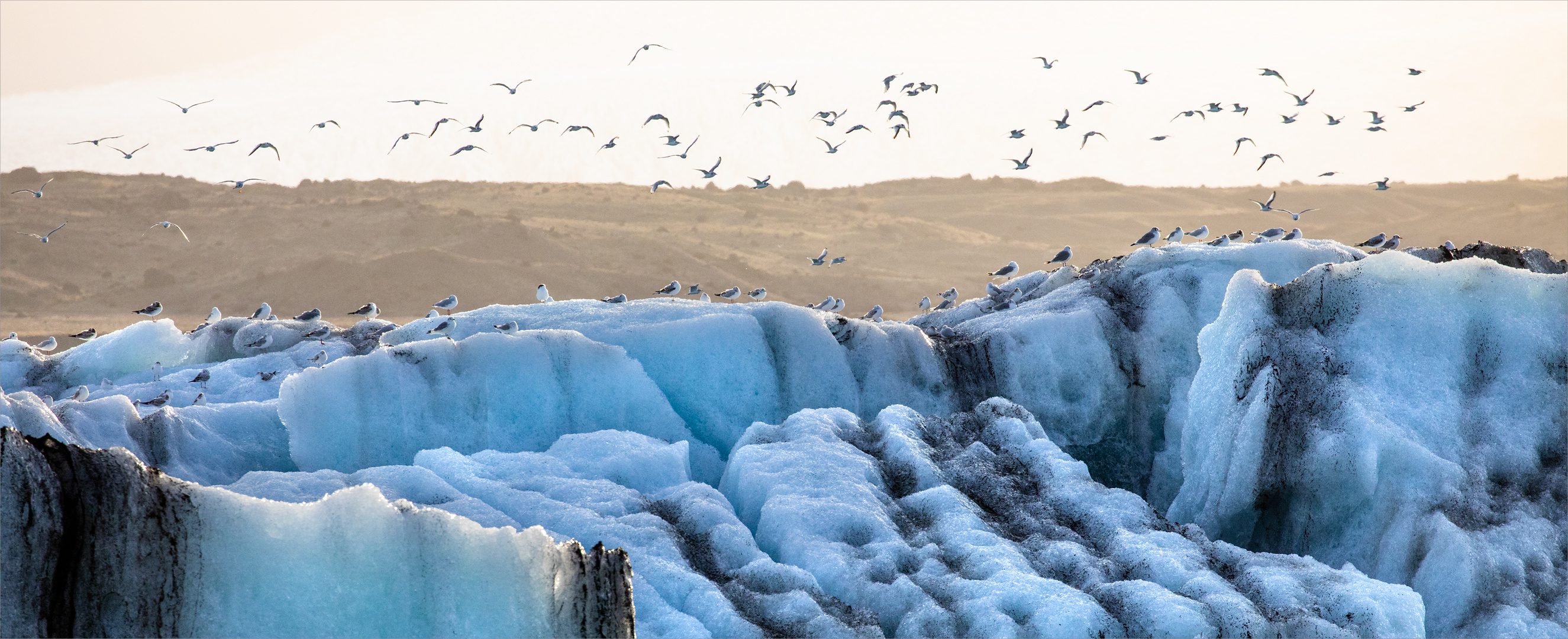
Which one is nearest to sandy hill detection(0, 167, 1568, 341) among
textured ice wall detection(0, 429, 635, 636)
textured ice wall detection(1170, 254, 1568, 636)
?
textured ice wall detection(1170, 254, 1568, 636)

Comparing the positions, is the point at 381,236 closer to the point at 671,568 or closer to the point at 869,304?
the point at 869,304

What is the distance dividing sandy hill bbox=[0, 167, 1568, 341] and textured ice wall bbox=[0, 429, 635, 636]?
31.4m

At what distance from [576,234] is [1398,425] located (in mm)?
40049

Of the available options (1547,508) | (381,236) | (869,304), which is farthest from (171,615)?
(381,236)

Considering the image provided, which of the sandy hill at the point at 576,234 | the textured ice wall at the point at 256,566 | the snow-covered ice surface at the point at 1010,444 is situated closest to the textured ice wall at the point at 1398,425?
the snow-covered ice surface at the point at 1010,444

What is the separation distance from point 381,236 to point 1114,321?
121 ft

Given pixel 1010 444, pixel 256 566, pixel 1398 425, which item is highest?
pixel 256 566

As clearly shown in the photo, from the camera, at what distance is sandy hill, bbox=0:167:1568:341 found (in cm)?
4228

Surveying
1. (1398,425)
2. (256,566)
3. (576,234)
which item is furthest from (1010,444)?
(576,234)

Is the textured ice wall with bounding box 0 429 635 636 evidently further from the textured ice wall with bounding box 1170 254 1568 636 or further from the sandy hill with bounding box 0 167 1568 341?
the sandy hill with bounding box 0 167 1568 341

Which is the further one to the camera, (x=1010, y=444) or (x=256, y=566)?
(x=1010, y=444)

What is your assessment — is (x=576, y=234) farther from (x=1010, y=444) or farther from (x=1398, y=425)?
(x=1398, y=425)

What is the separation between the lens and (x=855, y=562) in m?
10.1

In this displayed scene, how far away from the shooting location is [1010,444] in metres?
12.7
